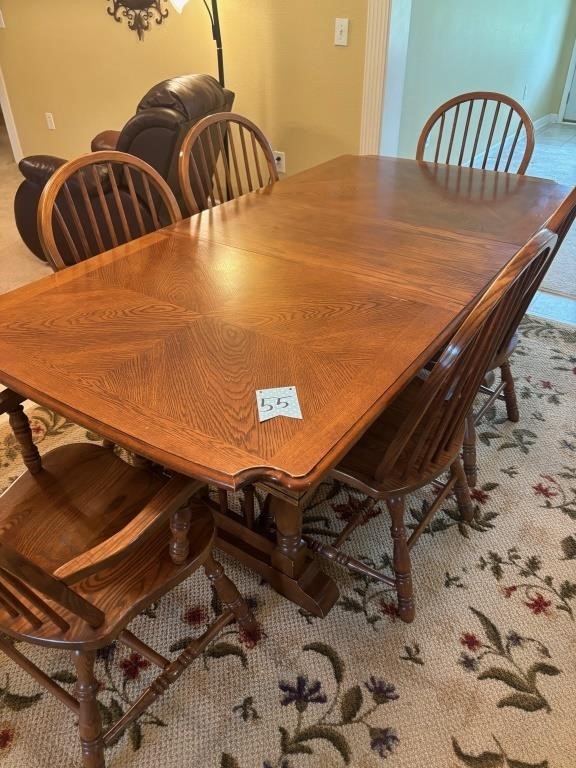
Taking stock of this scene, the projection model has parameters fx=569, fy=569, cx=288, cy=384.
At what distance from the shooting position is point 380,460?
4.31 feet

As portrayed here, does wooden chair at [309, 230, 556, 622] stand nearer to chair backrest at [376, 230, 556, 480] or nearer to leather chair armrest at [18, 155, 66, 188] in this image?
chair backrest at [376, 230, 556, 480]

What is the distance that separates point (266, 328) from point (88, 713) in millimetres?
817

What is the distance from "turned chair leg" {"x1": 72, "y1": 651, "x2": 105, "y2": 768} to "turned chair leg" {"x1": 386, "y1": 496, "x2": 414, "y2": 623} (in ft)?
2.34

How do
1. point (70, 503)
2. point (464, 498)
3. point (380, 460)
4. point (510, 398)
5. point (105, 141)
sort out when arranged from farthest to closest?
point (105, 141) < point (510, 398) < point (464, 498) < point (380, 460) < point (70, 503)

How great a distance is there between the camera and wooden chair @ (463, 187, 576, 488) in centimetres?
133

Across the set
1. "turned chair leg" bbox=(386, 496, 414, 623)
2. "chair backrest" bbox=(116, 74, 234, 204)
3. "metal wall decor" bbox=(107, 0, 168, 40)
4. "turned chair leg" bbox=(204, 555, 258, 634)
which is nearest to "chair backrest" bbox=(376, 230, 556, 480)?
"turned chair leg" bbox=(386, 496, 414, 623)

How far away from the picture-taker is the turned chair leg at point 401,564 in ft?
4.44

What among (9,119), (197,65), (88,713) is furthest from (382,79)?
(9,119)

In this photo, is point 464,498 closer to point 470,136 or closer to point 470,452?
point 470,452

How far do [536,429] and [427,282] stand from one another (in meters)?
0.94

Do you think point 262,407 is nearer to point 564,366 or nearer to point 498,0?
point 564,366

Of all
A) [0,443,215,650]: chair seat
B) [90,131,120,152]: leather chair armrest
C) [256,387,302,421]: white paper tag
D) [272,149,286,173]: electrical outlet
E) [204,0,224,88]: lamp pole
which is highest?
[204,0,224,88]: lamp pole

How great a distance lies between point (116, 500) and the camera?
1222 mm

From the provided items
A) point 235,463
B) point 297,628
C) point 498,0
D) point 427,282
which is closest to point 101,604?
point 235,463
